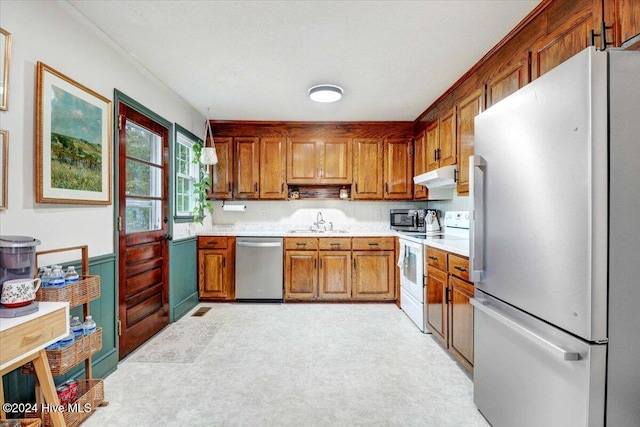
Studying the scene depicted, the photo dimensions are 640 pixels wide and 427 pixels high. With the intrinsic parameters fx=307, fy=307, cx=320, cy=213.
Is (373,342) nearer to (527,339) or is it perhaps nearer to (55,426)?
(527,339)

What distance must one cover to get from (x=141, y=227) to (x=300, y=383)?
6.33 feet

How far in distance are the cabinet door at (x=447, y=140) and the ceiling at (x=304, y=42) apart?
0.29 metres

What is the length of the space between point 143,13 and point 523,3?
233 centimetres

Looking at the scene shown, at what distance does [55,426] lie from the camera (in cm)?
150

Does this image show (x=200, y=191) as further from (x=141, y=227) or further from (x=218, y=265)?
(x=141, y=227)

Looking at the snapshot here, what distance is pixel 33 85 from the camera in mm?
1656

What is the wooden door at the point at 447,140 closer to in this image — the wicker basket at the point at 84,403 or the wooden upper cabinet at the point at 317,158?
the wooden upper cabinet at the point at 317,158

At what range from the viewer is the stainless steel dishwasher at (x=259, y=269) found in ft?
Result: 12.9

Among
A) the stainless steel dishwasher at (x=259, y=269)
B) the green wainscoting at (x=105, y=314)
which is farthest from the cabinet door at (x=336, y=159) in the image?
the green wainscoting at (x=105, y=314)

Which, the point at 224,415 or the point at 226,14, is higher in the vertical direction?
the point at 226,14

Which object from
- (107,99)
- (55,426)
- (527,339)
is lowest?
(55,426)

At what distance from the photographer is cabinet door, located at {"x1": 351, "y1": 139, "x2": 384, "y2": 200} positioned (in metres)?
4.25

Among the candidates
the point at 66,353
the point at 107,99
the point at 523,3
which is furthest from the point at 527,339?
the point at 107,99

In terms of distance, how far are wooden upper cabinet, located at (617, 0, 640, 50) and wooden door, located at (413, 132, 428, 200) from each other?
7.94ft
